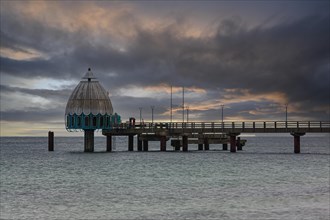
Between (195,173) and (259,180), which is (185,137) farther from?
(259,180)

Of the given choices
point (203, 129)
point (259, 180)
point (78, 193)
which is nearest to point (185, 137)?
point (203, 129)

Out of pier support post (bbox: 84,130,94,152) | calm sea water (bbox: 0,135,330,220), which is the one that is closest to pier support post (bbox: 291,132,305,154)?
calm sea water (bbox: 0,135,330,220)

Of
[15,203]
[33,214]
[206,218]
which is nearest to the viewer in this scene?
[206,218]

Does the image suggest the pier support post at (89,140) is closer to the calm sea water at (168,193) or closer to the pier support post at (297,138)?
the calm sea water at (168,193)

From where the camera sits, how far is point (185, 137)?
79.0 meters

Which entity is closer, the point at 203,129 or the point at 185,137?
the point at 203,129

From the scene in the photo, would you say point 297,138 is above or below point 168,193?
above

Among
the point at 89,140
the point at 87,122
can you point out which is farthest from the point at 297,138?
the point at 89,140

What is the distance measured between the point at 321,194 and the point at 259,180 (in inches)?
383

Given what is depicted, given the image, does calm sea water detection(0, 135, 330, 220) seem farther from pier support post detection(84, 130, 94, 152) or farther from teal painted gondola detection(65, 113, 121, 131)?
pier support post detection(84, 130, 94, 152)

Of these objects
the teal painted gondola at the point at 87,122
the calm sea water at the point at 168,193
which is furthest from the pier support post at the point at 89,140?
the calm sea water at the point at 168,193

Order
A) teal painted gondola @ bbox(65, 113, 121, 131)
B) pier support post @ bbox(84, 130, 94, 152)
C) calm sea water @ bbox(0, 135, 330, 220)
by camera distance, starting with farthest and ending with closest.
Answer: pier support post @ bbox(84, 130, 94, 152) < teal painted gondola @ bbox(65, 113, 121, 131) < calm sea water @ bbox(0, 135, 330, 220)

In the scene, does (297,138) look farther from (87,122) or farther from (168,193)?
(168,193)

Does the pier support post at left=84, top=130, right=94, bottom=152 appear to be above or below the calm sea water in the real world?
above
